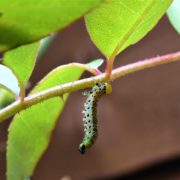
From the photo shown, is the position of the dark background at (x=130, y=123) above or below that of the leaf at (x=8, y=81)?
above

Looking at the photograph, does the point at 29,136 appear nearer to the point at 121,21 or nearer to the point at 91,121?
the point at 91,121

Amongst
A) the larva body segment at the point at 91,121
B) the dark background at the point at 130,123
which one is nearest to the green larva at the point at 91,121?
the larva body segment at the point at 91,121

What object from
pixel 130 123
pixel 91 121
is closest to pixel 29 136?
pixel 91 121

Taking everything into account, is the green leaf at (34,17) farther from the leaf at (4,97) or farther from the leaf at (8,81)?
the leaf at (4,97)

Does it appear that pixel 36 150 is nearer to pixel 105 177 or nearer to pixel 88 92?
pixel 88 92

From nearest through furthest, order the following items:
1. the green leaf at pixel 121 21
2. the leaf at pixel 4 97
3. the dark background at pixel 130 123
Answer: the green leaf at pixel 121 21
the leaf at pixel 4 97
the dark background at pixel 130 123

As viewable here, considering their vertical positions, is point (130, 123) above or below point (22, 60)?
above

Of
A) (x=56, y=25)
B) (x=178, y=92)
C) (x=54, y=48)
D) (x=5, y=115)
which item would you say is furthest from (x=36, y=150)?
(x=54, y=48)
